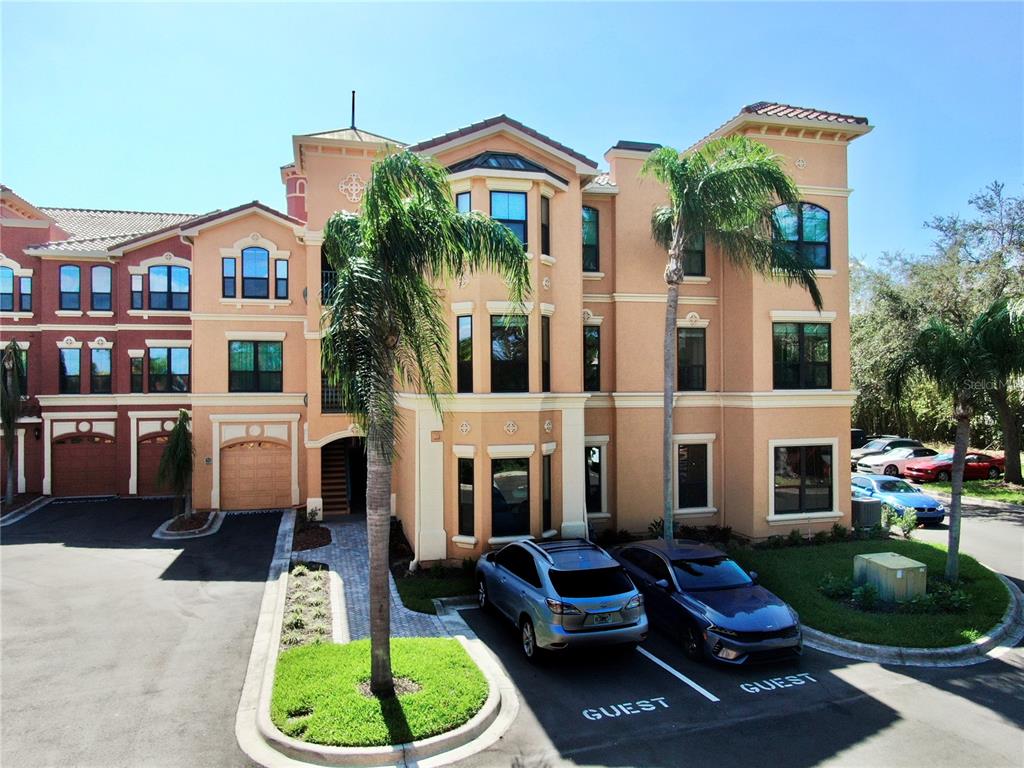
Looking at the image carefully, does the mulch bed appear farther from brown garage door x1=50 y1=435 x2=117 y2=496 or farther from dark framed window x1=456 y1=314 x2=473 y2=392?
dark framed window x1=456 y1=314 x2=473 y2=392

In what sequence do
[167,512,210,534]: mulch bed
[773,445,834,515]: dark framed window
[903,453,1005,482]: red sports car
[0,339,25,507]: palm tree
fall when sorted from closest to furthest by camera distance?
1. [773,445,834,515]: dark framed window
2. [167,512,210,534]: mulch bed
3. [0,339,25,507]: palm tree
4. [903,453,1005,482]: red sports car

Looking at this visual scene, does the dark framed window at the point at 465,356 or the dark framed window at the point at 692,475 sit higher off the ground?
the dark framed window at the point at 465,356

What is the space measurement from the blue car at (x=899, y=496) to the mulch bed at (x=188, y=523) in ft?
70.7

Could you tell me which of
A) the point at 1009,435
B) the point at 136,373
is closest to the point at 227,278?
the point at 136,373

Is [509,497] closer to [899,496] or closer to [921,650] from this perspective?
[921,650]

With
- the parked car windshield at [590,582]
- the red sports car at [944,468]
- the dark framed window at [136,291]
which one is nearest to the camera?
the parked car windshield at [590,582]

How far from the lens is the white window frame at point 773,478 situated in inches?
678

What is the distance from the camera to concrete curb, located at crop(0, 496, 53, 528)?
20684 mm

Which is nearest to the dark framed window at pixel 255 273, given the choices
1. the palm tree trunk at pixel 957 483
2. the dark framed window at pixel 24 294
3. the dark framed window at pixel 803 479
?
the dark framed window at pixel 24 294

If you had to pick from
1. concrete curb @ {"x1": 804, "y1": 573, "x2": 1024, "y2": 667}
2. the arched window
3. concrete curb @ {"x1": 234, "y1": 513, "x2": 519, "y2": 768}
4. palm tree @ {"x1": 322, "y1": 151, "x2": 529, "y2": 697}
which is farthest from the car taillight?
the arched window

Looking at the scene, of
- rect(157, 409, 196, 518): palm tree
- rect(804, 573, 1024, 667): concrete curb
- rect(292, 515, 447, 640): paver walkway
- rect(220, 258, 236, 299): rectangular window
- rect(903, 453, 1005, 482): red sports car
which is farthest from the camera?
rect(903, 453, 1005, 482): red sports car

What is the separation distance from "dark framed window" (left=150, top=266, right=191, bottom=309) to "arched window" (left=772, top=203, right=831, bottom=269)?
2175cm

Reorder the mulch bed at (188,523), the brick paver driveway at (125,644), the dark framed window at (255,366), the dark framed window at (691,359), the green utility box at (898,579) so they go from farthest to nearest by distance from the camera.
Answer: the dark framed window at (255,366) < the mulch bed at (188,523) < the dark framed window at (691,359) < the green utility box at (898,579) < the brick paver driveway at (125,644)

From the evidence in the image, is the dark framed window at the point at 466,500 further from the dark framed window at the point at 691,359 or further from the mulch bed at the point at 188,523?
the mulch bed at the point at 188,523
